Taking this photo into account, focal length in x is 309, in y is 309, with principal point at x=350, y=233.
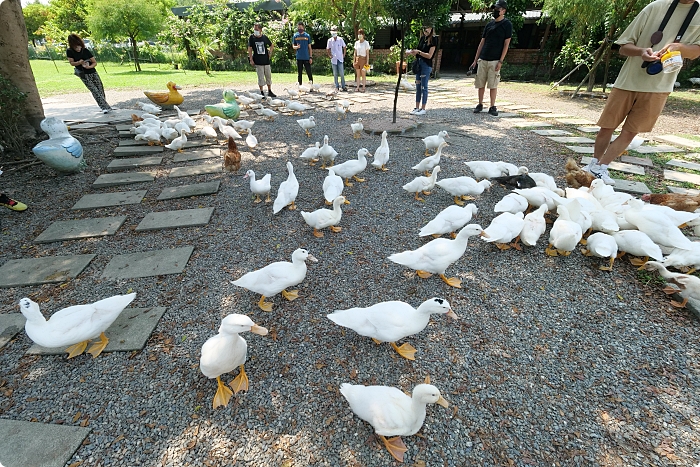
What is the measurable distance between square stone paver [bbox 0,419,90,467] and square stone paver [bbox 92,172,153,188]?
4537 mm

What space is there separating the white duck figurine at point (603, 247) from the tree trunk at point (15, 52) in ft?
35.4

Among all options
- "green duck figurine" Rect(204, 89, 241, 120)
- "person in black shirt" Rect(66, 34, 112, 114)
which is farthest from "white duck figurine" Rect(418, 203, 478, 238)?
"person in black shirt" Rect(66, 34, 112, 114)

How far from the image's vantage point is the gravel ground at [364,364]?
2.10m

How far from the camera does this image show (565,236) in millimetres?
3637

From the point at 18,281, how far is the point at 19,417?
1949mm

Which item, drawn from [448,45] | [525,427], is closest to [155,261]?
[525,427]

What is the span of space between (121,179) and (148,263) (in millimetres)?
3089

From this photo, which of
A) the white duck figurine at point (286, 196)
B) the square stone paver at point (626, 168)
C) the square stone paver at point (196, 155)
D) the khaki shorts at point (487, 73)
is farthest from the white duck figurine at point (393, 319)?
the khaki shorts at point (487, 73)

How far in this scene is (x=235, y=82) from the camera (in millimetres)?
16734

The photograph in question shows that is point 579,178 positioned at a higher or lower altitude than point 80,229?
higher

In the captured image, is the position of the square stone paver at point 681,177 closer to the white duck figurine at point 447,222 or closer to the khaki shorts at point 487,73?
the white duck figurine at point 447,222

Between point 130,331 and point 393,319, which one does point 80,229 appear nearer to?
point 130,331

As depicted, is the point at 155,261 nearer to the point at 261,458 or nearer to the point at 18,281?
the point at 18,281

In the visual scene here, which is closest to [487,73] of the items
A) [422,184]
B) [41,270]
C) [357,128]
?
[357,128]
